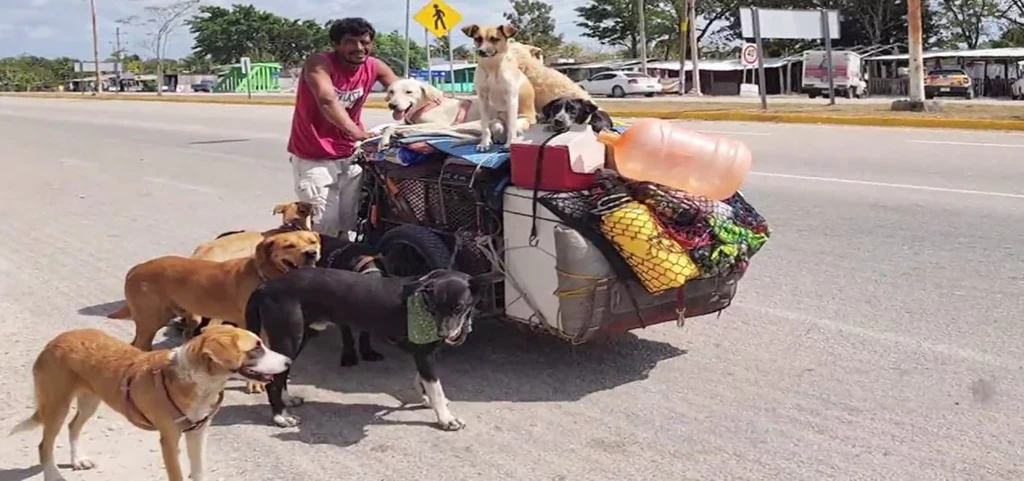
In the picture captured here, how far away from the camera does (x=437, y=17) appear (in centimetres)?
2416

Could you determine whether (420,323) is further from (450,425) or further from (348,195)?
(348,195)

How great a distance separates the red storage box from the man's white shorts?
1688 millimetres

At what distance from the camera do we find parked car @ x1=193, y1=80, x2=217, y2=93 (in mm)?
76588

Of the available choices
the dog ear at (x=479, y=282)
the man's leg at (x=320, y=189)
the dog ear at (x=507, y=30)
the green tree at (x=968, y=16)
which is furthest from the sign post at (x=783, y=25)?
the green tree at (x=968, y=16)

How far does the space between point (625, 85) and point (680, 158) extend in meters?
42.4

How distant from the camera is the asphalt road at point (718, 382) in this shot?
4141 mm

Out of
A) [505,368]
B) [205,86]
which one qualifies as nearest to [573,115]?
[505,368]

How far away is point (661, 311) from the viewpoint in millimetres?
5039

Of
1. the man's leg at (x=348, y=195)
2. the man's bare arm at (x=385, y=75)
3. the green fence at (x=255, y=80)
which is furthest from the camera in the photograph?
the green fence at (x=255, y=80)

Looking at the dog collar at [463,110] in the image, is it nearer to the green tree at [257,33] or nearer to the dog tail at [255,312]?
the dog tail at [255,312]

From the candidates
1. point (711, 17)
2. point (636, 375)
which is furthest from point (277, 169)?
point (711, 17)

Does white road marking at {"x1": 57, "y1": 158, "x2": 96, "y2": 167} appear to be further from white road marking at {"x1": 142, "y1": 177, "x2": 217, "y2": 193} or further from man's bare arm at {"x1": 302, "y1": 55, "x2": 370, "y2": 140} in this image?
man's bare arm at {"x1": 302, "y1": 55, "x2": 370, "y2": 140}

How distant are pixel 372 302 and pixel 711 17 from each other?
2726 inches

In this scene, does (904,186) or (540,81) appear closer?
(540,81)
